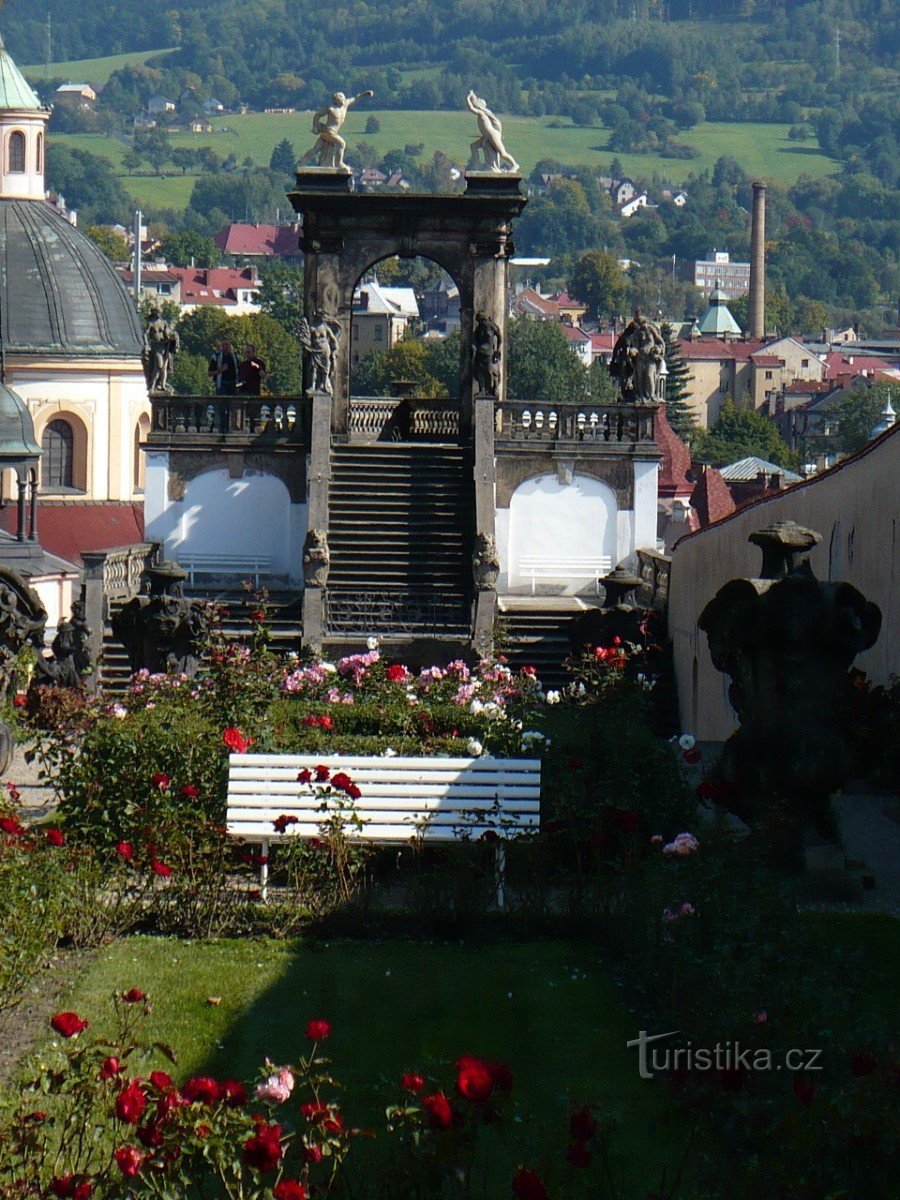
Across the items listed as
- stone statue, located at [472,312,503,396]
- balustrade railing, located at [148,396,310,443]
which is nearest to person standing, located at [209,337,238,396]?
balustrade railing, located at [148,396,310,443]

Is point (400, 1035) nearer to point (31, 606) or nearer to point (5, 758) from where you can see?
point (5, 758)

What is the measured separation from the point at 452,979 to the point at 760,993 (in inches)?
122

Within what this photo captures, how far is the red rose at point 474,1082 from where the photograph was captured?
27.1 ft

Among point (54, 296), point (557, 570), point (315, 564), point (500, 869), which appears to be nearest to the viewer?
point (500, 869)

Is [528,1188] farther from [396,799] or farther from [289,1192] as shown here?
[396,799]

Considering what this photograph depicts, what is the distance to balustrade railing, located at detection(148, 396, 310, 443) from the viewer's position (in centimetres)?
3678

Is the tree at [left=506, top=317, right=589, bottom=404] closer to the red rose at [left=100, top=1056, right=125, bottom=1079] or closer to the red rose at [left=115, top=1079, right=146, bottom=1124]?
the red rose at [left=100, top=1056, right=125, bottom=1079]

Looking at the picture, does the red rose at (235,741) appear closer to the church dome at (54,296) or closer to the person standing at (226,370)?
the person standing at (226,370)

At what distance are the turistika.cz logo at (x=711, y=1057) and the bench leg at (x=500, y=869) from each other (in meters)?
3.20

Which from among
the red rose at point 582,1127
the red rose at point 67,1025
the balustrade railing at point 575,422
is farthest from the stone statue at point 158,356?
the red rose at point 582,1127

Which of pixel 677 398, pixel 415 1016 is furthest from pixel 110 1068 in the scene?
pixel 677 398

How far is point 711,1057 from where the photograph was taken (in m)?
10.4

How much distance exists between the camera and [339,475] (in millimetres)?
35844

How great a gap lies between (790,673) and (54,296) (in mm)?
60782
